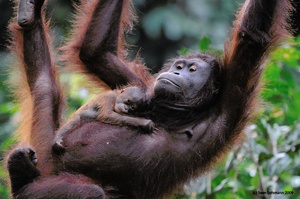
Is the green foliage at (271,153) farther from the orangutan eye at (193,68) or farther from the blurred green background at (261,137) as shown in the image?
the orangutan eye at (193,68)

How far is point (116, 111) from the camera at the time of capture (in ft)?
16.3

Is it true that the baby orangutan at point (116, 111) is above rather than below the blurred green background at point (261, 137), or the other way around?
above

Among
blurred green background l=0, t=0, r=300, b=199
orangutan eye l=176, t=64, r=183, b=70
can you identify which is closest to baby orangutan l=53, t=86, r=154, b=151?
orangutan eye l=176, t=64, r=183, b=70

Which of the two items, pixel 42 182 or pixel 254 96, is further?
pixel 254 96

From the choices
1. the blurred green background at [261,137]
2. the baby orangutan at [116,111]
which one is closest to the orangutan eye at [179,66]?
the baby orangutan at [116,111]

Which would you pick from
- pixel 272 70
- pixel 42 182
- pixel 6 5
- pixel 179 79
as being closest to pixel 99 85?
pixel 179 79

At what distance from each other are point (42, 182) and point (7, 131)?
1.54 m

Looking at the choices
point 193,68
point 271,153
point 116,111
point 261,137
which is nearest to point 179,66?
point 193,68

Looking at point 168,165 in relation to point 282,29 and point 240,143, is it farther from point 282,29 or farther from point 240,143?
point 282,29

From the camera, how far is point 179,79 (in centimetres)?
499

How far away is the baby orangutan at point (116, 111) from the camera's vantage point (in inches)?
193

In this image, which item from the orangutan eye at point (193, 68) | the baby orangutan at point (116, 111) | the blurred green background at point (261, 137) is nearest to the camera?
the baby orangutan at point (116, 111)

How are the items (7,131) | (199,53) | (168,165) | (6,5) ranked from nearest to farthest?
1. (168,165)
2. (199,53)
3. (7,131)
4. (6,5)

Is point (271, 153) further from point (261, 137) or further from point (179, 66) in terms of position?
point (179, 66)
